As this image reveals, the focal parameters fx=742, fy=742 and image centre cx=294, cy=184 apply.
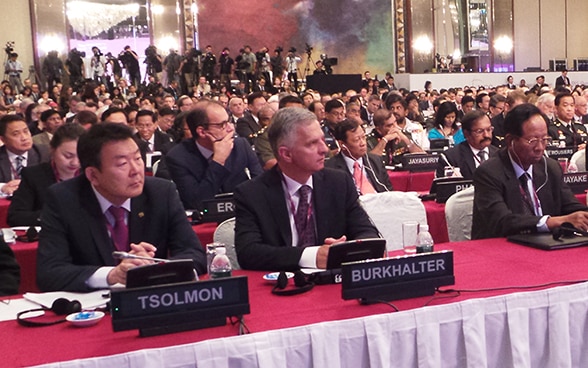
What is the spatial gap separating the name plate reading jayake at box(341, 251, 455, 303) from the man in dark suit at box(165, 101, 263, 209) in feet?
8.02

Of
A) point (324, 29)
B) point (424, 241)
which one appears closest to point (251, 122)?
Result: point (424, 241)

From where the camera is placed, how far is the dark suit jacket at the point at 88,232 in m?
2.60

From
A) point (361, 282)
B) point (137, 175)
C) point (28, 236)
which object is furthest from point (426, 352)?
point (28, 236)

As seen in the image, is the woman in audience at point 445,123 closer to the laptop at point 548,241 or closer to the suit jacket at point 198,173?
the suit jacket at point 198,173

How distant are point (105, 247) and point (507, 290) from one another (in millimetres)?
1413

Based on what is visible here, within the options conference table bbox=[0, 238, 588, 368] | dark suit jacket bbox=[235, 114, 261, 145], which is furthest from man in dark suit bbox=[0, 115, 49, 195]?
conference table bbox=[0, 238, 588, 368]

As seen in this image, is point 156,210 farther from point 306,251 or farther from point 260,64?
point 260,64

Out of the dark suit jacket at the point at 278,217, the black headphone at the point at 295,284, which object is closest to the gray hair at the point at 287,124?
the dark suit jacket at the point at 278,217

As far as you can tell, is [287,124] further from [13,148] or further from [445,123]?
[445,123]

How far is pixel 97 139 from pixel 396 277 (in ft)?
3.97

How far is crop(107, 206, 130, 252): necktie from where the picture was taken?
2.77 metres

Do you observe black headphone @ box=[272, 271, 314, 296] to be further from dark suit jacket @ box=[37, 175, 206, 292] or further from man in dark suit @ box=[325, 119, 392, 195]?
man in dark suit @ box=[325, 119, 392, 195]

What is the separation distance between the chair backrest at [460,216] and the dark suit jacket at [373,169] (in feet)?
4.21

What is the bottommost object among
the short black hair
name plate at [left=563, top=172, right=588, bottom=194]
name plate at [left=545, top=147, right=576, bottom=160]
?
name plate at [left=563, top=172, right=588, bottom=194]
